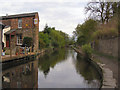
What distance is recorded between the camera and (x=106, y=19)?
64.0ft

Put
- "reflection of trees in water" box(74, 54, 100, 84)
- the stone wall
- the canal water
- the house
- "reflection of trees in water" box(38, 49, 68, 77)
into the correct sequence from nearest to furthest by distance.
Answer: the canal water
"reflection of trees in water" box(74, 54, 100, 84)
"reflection of trees in water" box(38, 49, 68, 77)
the stone wall
the house

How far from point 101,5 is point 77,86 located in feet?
56.0

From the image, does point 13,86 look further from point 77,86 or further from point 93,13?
point 93,13

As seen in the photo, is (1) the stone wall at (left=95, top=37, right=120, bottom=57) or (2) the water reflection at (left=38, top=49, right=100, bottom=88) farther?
(1) the stone wall at (left=95, top=37, right=120, bottom=57)

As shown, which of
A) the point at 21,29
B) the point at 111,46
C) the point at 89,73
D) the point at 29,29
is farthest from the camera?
the point at 21,29

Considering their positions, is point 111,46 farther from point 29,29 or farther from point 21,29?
point 21,29

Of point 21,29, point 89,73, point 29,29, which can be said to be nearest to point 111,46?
point 89,73

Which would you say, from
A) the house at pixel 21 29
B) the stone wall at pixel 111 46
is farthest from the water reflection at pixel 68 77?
the house at pixel 21 29

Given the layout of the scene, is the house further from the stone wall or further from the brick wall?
the stone wall

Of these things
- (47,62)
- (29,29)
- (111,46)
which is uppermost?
(29,29)

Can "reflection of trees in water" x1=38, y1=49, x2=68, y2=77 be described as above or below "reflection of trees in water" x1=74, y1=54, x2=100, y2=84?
below

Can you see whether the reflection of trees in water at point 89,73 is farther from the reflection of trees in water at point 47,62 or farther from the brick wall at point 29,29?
the brick wall at point 29,29

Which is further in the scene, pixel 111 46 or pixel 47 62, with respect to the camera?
pixel 111 46

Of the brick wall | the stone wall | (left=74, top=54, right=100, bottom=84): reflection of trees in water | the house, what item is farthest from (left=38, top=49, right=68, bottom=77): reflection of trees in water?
the stone wall
